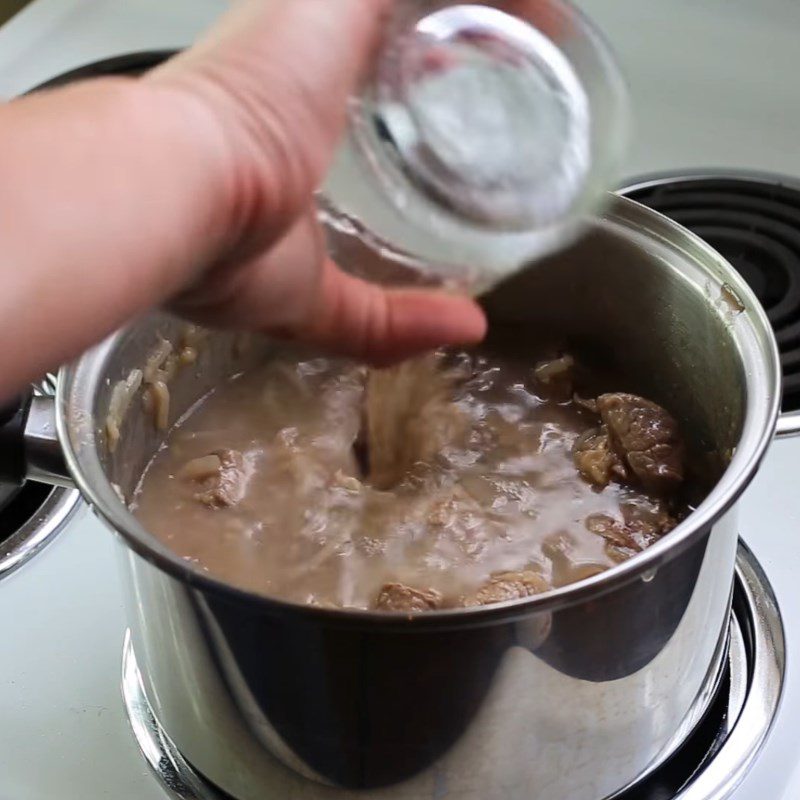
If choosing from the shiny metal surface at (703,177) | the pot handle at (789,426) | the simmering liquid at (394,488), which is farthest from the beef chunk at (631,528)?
the shiny metal surface at (703,177)

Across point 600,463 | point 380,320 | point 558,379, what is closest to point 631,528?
point 600,463

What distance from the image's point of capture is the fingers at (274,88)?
46 cm

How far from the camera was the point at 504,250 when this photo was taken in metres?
0.62

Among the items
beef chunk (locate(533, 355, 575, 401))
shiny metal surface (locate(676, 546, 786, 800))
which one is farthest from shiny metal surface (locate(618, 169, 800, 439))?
shiny metal surface (locate(676, 546, 786, 800))

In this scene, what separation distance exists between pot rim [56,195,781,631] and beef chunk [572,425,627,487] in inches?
8.1

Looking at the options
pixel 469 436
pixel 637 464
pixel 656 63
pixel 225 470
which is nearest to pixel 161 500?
pixel 225 470

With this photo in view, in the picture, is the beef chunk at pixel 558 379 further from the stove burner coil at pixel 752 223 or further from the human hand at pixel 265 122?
the human hand at pixel 265 122

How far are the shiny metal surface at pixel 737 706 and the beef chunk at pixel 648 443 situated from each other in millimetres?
91

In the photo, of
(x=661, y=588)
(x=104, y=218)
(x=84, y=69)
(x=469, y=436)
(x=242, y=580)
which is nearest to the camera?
(x=104, y=218)

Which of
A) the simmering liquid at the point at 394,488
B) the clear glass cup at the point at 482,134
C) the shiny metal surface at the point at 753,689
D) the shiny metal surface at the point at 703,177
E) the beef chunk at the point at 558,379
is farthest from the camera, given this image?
the shiny metal surface at the point at 703,177

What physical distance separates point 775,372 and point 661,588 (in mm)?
154

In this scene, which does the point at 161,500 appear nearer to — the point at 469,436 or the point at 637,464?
the point at 469,436

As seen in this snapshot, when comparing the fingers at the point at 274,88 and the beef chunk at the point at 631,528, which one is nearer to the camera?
the fingers at the point at 274,88

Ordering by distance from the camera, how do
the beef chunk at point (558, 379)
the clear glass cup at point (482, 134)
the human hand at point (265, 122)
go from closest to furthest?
the human hand at point (265, 122), the clear glass cup at point (482, 134), the beef chunk at point (558, 379)
